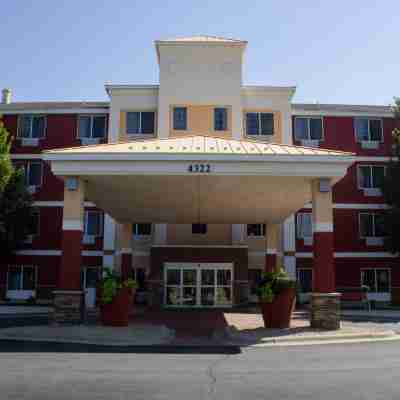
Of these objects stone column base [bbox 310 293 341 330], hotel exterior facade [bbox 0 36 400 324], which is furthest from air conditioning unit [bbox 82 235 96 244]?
stone column base [bbox 310 293 341 330]

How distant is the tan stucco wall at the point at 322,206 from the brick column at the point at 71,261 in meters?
7.71

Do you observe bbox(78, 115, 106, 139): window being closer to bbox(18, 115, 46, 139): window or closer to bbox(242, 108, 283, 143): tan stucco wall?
bbox(18, 115, 46, 139): window

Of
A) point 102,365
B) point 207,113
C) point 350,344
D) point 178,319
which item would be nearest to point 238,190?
point 178,319

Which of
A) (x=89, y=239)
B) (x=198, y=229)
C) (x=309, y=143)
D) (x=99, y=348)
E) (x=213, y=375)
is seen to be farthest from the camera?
(x=309, y=143)

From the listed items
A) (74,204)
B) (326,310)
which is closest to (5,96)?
(74,204)

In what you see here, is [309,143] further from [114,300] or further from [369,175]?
[114,300]

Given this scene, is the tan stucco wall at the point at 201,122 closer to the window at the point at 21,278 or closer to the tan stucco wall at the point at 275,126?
the tan stucco wall at the point at 275,126

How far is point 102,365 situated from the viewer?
33.2 feet

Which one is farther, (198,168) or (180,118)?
(180,118)

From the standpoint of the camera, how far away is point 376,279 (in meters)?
31.8

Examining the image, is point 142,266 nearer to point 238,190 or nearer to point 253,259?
point 253,259

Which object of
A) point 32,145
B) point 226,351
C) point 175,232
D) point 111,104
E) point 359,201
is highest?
point 111,104

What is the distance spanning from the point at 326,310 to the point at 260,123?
17274 millimetres

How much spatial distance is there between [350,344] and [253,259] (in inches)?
679
